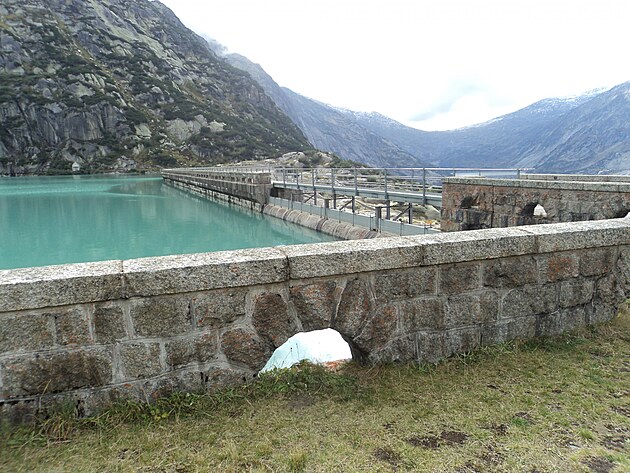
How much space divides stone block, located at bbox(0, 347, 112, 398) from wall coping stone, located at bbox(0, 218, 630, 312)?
1.02 feet

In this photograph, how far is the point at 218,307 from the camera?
9.82ft

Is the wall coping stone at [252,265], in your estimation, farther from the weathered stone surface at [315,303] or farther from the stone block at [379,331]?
the stone block at [379,331]

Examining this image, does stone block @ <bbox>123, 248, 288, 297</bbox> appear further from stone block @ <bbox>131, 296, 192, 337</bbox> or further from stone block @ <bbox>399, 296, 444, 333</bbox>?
stone block @ <bbox>399, 296, 444, 333</bbox>

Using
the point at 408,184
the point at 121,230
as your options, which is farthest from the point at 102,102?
the point at 408,184

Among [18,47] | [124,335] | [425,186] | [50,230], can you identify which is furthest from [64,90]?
[124,335]

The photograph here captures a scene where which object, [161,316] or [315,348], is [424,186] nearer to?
[315,348]

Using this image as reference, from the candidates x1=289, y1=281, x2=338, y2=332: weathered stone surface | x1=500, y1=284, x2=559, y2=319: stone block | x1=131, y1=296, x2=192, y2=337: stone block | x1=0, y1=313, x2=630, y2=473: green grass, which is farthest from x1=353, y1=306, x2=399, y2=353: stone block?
x1=131, y1=296, x2=192, y2=337: stone block

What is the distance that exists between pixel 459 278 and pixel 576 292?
1215mm

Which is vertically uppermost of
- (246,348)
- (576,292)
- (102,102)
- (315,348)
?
(102,102)

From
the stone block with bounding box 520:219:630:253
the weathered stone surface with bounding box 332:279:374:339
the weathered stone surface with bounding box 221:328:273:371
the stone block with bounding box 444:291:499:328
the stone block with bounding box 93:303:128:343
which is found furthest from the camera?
the stone block with bounding box 520:219:630:253

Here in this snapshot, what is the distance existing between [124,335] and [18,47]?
117m

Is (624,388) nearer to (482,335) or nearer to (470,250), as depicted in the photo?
(482,335)

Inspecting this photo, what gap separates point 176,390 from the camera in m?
2.96

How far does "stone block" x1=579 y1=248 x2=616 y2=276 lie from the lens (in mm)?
3994
